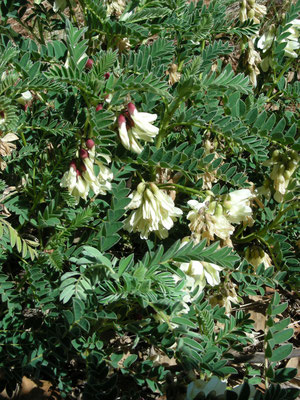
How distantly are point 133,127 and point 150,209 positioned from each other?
0.93 feet

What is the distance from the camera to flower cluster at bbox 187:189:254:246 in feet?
5.49

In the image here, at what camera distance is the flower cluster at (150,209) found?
65.8 inches

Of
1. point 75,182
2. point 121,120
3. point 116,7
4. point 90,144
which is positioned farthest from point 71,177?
point 116,7

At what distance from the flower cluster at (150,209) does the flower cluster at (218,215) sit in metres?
0.07

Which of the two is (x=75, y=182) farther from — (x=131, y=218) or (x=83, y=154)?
(x=131, y=218)

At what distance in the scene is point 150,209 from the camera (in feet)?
5.46

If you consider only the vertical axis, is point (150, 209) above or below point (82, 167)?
below

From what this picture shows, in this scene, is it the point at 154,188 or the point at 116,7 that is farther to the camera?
the point at 116,7

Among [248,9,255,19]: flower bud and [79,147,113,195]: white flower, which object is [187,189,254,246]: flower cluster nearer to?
[79,147,113,195]: white flower

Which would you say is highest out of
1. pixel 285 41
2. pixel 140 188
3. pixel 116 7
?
pixel 116 7

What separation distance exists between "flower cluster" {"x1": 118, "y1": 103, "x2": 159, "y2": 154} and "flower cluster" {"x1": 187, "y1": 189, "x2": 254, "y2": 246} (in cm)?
29

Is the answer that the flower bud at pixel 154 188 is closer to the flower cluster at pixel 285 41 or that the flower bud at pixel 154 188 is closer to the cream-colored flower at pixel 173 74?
the cream-colored flower at pixel 173 74

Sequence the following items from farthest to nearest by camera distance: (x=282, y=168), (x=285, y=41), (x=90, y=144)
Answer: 1. (x=285, y=41)
2. (x=282, y=168)
3. (x=90, y=144)

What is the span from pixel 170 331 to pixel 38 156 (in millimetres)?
923
